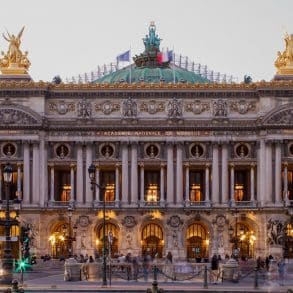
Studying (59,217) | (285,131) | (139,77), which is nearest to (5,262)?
(59,217)

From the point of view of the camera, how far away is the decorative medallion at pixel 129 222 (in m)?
103

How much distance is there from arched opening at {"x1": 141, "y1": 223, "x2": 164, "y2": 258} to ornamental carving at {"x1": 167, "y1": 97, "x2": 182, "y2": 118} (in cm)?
1242

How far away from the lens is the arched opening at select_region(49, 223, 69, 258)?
10342cm

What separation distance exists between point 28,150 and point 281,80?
96.2 ft

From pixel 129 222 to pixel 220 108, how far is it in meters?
16.3

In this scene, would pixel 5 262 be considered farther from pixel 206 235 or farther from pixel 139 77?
pixel 139 77

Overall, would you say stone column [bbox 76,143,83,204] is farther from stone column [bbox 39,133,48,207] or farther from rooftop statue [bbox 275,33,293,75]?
rooftop statue [bbox 275,33,293,75]

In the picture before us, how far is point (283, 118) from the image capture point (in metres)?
103

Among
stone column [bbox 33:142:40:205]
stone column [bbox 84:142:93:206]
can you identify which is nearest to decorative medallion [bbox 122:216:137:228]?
stone column [bbox 84:142:93:206]

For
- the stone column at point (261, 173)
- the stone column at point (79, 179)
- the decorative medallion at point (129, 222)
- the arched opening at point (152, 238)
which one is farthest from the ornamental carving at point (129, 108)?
the stone column at point (261, 173)

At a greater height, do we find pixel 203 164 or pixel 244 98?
pixel 244 98

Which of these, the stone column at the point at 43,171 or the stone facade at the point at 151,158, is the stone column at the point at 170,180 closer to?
the stone facade at the point at 151,158

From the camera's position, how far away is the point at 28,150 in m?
103

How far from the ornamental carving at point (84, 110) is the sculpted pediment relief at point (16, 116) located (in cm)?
466
